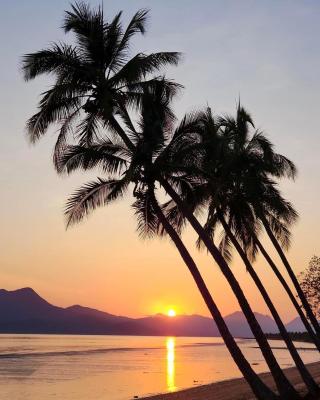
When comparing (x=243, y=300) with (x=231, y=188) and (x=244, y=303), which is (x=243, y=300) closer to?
(x=244, y=303)

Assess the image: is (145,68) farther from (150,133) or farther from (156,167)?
(156,167)

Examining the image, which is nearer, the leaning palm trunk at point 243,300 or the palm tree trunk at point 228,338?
the palm tree trunk at point 228,338

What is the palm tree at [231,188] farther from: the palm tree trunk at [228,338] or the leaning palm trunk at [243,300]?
the palm tree trunk at [228,338]

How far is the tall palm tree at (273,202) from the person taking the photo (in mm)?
22203

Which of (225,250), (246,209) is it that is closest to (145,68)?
(246,209)

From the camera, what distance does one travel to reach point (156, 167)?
17.8 meters

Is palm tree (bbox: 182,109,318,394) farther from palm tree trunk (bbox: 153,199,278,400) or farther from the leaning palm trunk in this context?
palm tree trunk (bbox: 153,199,278,400)

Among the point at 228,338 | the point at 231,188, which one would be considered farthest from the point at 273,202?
the point at 228,338

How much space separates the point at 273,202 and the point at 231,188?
171 cm

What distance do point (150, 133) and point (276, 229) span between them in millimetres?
10466

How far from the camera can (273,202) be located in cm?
2164

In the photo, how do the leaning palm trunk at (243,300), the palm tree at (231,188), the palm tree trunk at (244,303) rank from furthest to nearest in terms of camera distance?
the palm tree at (231,188), the leaning palm trunk at (243,300), the palm tree trunk at (244,303)

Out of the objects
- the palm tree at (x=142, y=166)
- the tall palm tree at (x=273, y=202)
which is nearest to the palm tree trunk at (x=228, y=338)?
the palm tree at (x=142, y=166)

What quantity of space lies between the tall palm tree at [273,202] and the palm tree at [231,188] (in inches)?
15.3
